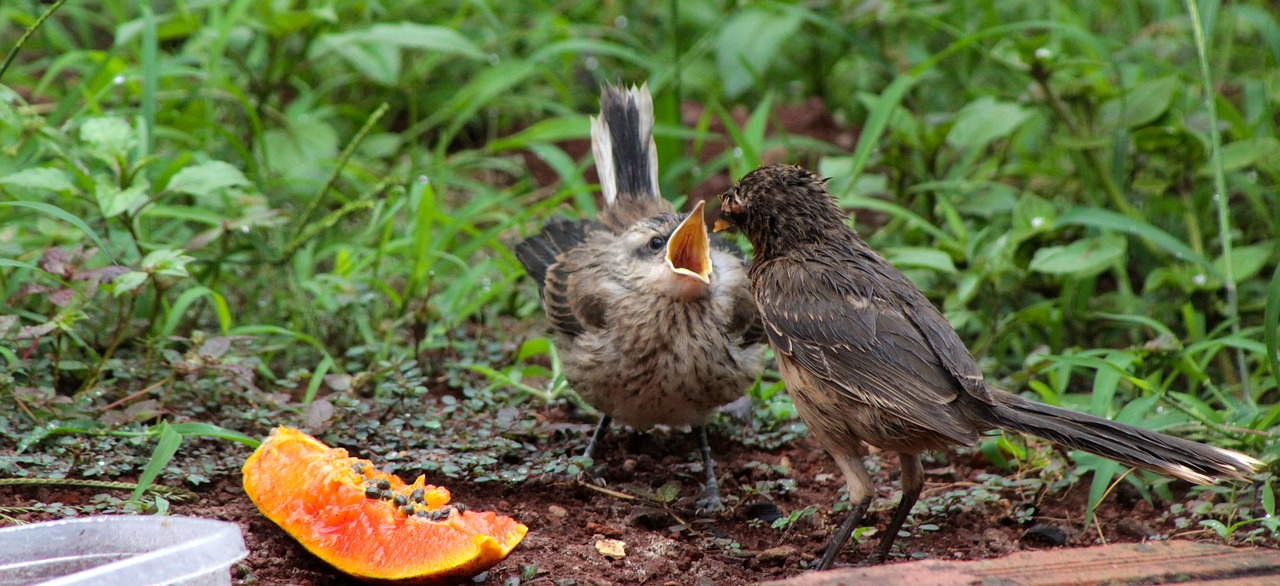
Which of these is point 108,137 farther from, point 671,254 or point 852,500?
point 852,500

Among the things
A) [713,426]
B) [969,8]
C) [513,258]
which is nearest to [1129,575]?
[713,426]

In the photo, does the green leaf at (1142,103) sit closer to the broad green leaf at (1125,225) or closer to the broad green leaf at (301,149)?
the broad green leaf at (1125,225)

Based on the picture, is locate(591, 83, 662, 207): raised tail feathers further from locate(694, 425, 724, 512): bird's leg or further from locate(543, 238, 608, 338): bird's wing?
locate(694, 425, 724, 512): bird's leg

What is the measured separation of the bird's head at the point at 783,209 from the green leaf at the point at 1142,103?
202cm

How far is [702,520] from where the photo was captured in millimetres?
3861

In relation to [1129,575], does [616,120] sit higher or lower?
higher

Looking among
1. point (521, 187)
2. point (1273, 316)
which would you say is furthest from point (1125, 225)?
point (521, 187)

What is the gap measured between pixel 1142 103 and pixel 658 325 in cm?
262

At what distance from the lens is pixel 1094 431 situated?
3.19 m

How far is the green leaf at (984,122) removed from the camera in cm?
551

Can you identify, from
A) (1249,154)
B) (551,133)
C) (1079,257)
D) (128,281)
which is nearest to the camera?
(128,281)

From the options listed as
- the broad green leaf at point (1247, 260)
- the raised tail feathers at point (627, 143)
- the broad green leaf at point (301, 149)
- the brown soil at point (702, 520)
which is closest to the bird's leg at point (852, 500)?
the brown soil at point (702, 520)

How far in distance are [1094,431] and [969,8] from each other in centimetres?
474

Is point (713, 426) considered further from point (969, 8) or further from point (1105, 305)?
point (969, 8)
